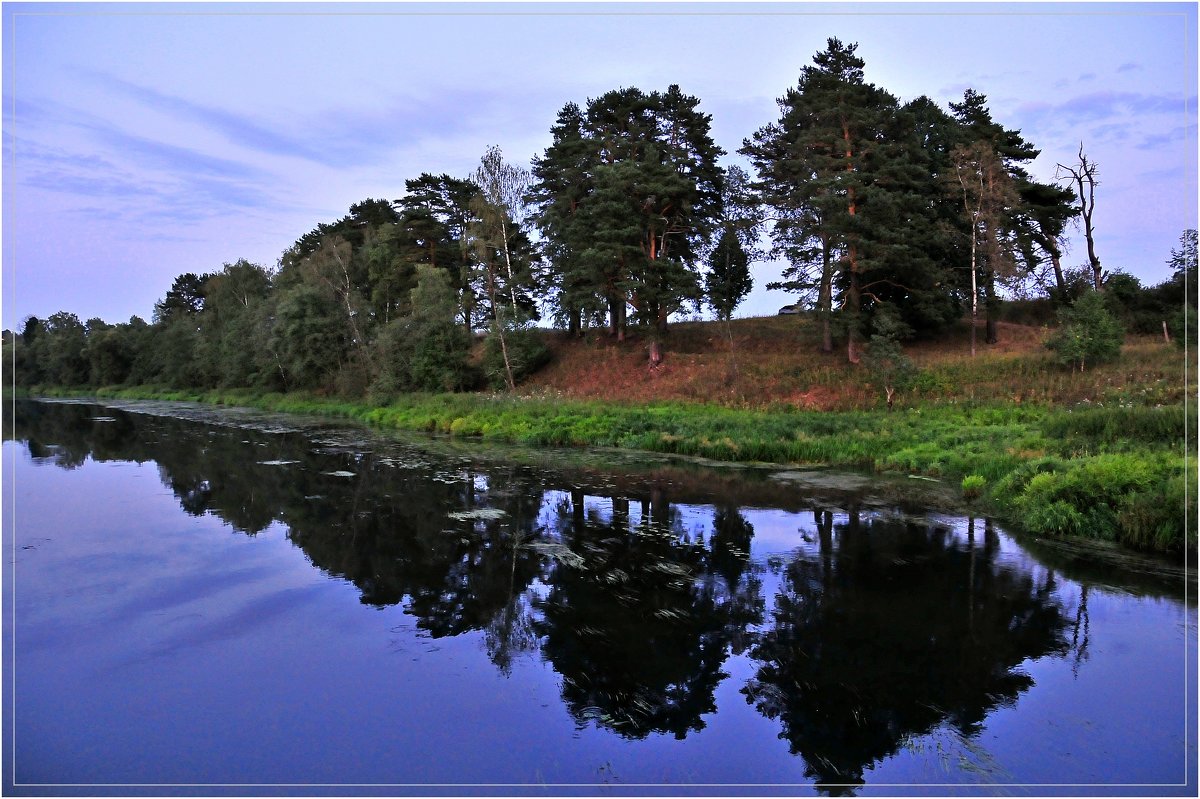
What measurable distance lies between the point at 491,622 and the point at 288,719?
9.07 feet

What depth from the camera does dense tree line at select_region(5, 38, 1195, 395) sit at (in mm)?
28953

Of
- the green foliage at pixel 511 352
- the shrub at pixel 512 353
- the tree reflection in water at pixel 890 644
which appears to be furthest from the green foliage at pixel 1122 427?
the shrub at pixel 512 353

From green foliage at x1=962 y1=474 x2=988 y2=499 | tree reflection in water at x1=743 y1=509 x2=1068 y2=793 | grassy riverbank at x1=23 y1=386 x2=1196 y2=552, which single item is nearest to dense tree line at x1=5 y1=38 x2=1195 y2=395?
Result: grassy riverbank at x1=23 y1=386 x2=1196 y2=552

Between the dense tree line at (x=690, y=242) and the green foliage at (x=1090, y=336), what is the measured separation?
1.70 metres

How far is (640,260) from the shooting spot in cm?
3253

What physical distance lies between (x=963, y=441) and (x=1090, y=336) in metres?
9.15

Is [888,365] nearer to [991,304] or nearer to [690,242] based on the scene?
[991,304]

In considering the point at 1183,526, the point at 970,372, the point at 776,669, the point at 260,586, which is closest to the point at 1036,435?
the point at 1183,526

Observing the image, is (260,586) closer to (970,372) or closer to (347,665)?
(347,665)

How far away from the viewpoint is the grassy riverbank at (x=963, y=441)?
1123 centimetres

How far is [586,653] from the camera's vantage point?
7.72 m

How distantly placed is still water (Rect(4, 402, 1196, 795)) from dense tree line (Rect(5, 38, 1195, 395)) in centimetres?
1553

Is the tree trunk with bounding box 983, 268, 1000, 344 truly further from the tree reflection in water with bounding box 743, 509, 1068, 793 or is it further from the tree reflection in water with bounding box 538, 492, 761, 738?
the tree reflection in water with bounding box 538, 492, 761, 738

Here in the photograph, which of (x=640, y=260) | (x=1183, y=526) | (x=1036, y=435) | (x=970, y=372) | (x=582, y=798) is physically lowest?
(x=582, y=798)
